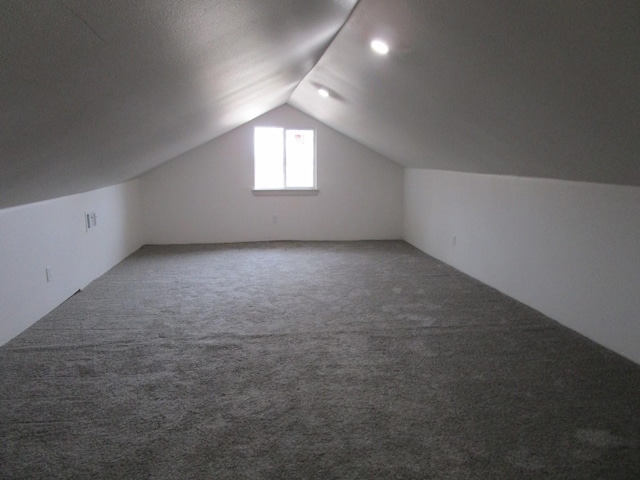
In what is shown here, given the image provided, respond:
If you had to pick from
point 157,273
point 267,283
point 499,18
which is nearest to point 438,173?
point 267,283

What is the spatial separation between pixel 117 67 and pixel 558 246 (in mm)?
2865

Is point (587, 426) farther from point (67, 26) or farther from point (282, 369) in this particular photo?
point (67, 26)

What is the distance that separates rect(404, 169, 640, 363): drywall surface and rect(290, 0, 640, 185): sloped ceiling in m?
0.18

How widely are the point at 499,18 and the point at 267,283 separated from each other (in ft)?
10.2

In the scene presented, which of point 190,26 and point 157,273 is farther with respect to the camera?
point 157,273

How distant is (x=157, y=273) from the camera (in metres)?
4.75

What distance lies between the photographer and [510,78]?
204cm

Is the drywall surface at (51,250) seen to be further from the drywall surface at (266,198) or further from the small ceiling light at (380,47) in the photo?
the small ceiling light at (380,47)

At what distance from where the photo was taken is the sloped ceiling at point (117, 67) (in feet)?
3.55

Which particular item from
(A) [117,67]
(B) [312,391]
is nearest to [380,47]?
(A) [117,67]

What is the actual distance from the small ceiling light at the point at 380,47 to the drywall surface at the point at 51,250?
7.97ft

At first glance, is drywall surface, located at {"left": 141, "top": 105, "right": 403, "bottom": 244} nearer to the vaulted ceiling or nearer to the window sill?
the window sill

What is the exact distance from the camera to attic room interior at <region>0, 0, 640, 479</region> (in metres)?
1.62

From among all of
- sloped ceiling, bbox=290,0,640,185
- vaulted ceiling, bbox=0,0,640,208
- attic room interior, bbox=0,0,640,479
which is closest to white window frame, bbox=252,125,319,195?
attic room interior, bbox=0,0,640,479
